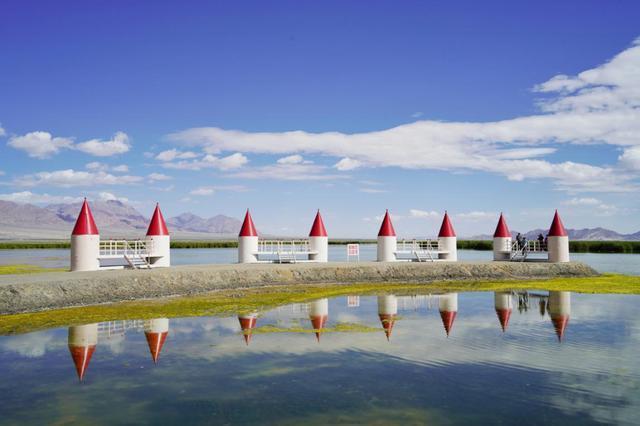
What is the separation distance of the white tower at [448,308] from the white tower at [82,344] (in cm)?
1093

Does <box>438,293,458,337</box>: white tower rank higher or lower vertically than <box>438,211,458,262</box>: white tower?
lower

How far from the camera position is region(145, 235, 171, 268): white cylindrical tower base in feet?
104

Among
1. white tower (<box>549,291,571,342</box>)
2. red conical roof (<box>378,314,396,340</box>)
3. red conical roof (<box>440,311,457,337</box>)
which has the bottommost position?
white tower (<box>549,291,571,342</box>)

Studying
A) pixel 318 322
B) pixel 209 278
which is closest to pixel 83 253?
pixel 209 278

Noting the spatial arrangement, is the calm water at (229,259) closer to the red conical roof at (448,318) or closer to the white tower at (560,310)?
the white tower at (560,310)

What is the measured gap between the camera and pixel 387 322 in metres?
19.3

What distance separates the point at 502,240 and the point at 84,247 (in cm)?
2992

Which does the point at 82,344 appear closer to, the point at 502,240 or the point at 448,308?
the point at 448,308

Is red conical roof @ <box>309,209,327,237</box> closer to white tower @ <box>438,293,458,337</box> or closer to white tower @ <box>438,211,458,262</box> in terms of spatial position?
white tower @ <box>438,211,458,262</box>

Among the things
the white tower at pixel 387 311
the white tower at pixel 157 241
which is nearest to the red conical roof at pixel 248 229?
the white tower at pixel 157 241

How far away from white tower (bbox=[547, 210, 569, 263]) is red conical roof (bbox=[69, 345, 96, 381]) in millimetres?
33618

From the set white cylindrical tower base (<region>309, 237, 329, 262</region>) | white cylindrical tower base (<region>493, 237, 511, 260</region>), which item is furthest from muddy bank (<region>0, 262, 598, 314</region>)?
white cylindrical tower base (<region>309, 237, 329, 262</region>)

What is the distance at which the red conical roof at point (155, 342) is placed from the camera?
14.4 metres

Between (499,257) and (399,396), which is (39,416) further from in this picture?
(499,257)
